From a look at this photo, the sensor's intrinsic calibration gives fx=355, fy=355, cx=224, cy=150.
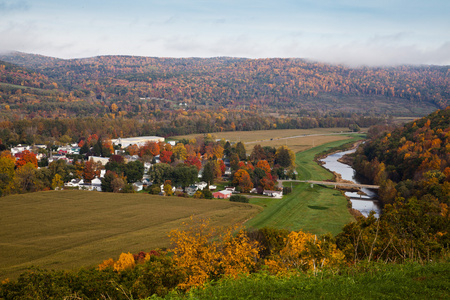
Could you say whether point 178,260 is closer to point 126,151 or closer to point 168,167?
point 168,167

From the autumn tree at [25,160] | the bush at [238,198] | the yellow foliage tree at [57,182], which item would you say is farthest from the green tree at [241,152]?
the autumn tree at [25,160]

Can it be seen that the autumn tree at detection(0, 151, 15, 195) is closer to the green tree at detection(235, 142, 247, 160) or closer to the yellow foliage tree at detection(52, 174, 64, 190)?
the yellow foliage tree at detection(52, 174, 64, 190)

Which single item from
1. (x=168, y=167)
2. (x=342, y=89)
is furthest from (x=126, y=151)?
(x=342, y=89)

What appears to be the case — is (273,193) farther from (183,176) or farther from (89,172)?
(89,172)

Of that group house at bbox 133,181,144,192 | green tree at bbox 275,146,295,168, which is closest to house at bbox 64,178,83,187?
house at bbox 133,181,144,192

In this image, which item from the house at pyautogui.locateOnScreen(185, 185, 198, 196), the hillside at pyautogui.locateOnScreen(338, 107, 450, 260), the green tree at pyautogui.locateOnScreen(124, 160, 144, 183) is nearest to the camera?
the hillside at pyautogui.locateOnScreen(338, 107, 450, 260)

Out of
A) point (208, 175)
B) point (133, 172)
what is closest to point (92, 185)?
point (133, 172)
